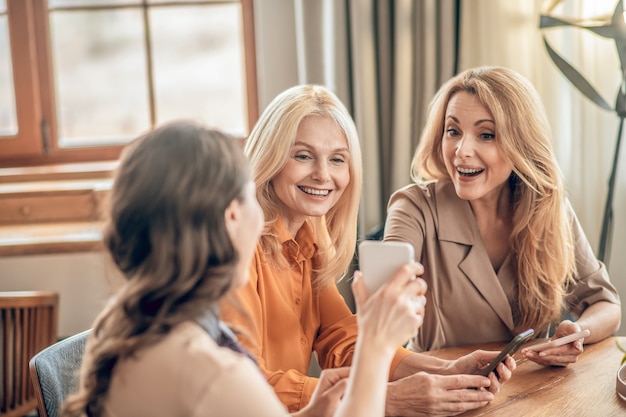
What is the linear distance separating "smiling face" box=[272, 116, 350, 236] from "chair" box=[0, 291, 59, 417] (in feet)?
4.04

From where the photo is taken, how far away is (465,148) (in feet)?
6.60

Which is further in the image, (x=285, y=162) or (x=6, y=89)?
(x=6, y=89)

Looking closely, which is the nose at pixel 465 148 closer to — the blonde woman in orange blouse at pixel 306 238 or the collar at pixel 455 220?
the collar at pixel 455 220

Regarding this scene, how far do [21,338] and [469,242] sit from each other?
1.54 meters

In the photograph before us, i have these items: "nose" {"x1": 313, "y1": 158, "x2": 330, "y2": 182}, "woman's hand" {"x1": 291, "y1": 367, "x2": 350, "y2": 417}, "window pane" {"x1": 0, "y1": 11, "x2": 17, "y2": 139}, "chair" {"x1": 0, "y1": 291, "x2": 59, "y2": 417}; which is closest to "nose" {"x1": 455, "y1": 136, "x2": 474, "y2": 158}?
"nose" {"x1": 313, "y1": 158, "x2": 330, "y2": 182}

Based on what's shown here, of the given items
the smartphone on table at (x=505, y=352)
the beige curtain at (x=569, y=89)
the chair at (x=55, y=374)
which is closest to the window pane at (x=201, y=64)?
the beige curtain at (x=569, y=89)

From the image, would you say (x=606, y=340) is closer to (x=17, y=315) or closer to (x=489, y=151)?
(x=489, y=151)

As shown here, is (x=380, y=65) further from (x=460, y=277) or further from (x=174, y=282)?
(x=174, y=282)

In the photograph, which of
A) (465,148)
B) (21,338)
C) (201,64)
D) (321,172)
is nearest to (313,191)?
(321,172)

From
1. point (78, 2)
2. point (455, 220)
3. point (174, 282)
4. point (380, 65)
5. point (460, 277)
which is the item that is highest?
point (78, 2)

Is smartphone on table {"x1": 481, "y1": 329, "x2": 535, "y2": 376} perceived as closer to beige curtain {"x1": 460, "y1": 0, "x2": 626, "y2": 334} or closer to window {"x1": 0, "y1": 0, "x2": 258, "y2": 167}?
Answer: beige curtain {"x1": 460, "y1": 0, "x2": 626, "y2": 334}

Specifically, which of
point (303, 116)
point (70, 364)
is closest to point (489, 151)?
point (303, 116)

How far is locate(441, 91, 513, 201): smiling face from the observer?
2.02m

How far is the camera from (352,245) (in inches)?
74.7
